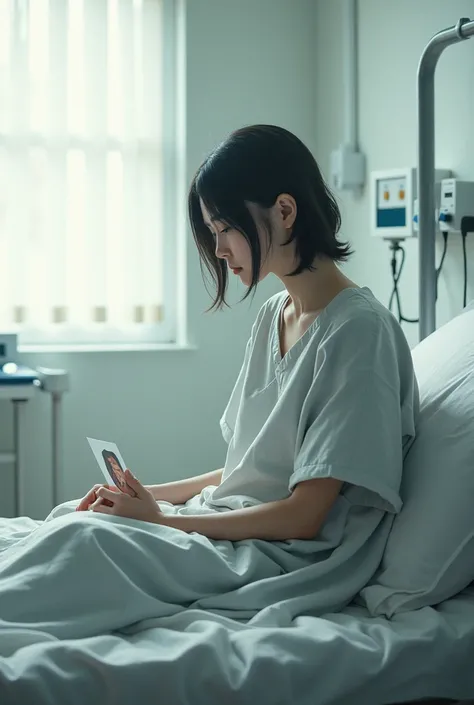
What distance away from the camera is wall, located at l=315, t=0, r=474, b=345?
2.45 m

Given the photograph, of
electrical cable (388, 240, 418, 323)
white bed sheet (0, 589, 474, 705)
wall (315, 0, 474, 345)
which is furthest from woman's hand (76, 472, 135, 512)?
electrical cable (388, 240, 418, 323)

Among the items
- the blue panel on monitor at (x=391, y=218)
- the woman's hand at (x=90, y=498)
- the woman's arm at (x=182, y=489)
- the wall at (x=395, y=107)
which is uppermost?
the wall at (x=395, y=107)

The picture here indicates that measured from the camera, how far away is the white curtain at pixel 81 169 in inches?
123

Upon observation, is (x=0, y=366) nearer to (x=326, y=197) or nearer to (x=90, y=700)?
(x=326, y=197)

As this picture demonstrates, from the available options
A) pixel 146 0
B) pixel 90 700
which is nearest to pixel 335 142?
pixel 146 0

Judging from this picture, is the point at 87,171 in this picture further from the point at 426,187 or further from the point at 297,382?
the point at 297,382

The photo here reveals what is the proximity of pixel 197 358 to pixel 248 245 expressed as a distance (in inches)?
68.0

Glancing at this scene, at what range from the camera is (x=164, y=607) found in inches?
51.5

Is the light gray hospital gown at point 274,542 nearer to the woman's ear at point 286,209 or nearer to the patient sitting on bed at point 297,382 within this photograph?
→ the patient sitting on bed at point 297,382

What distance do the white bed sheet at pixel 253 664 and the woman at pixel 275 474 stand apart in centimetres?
7

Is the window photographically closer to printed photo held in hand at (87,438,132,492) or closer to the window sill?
the window sill

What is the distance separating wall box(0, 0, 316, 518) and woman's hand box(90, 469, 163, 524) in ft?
5.56

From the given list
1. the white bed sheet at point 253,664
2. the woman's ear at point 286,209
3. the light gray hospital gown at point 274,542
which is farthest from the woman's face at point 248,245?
the white bed sheet at point 253,664

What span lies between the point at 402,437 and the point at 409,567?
237 mm
